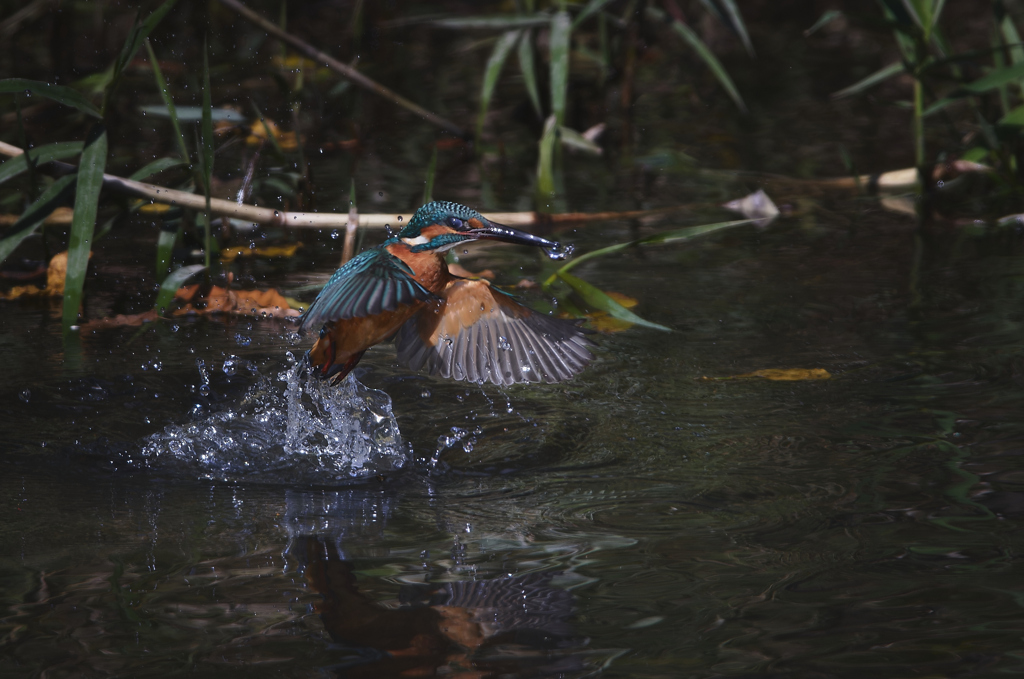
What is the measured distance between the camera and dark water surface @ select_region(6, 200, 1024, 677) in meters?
1.86

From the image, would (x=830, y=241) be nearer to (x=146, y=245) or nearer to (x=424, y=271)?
(x=424, y=271)

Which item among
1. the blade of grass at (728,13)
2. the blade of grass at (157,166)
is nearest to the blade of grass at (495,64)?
the blade of grass at (728,13)

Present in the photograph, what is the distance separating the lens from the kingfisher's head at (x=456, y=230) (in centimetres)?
273

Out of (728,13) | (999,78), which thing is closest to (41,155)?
(728,13)

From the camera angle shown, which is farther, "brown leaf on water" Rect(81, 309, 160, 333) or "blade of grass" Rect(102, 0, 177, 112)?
"brown leaf on water" Rect(81, 309, 160, 333)

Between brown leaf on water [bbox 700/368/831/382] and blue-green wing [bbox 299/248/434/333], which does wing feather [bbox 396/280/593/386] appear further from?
brown leaf on water [bbox 700/368/831/382]

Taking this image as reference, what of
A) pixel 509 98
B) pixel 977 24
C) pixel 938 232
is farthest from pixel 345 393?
pixel 977 24

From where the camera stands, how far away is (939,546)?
2.12 m

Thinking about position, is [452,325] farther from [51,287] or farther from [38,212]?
[51,287]

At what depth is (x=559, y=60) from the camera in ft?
15.7

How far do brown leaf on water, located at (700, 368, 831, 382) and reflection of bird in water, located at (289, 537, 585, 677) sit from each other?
1.19 m

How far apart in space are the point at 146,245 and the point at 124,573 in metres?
2.60

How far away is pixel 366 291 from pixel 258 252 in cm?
206

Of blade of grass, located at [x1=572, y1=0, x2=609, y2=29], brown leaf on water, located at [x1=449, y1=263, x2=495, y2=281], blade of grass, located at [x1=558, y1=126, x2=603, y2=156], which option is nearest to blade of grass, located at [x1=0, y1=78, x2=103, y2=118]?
brown leaf on water, located at [x1=449, y1=263, x2=495, y2=281]
